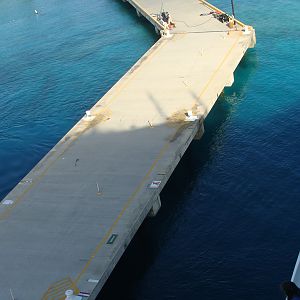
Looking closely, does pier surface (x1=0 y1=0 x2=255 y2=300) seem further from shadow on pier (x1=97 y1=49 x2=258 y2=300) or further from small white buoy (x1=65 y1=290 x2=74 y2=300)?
shadow on pier (x1=97 y1=49 x2=258 y2=300)

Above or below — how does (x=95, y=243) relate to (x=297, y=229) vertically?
above

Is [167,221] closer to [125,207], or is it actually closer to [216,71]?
[125,207]

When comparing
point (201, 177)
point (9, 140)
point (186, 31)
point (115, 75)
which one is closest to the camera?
point (201, 177)

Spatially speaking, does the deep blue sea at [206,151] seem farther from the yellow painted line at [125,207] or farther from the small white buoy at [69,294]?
the small white buoy at [69,294]

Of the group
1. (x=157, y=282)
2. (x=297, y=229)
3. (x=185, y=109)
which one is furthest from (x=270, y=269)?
(x=185, y=109)

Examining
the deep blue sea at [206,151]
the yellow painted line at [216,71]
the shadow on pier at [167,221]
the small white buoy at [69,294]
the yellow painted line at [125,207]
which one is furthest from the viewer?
the yellow painted line at [216,71]

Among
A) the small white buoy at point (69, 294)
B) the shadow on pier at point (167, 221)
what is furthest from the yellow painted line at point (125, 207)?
the shadow on pier at point (167, 221)

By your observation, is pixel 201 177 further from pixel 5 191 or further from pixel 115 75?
pixel 115 75
